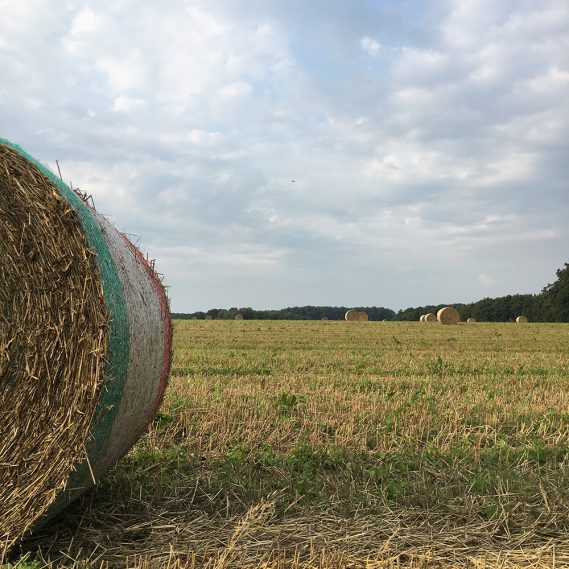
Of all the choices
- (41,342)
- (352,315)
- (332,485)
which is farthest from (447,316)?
(41,342)

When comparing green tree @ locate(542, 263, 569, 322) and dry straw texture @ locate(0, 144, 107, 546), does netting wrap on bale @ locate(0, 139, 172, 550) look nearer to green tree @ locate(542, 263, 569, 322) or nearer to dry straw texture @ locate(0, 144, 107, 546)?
dry straw texture @ locate(0, 144, 107, 546)

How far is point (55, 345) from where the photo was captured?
4.12m

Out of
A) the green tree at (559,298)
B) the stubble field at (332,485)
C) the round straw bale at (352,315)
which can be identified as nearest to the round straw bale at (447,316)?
the round straw bale at (352,315)

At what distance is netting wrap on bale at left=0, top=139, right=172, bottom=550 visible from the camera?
3.99 meters

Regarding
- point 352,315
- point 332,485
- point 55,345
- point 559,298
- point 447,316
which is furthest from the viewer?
point 559,298

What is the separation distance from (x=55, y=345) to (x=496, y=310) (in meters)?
78.5

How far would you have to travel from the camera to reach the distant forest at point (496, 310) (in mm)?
54750

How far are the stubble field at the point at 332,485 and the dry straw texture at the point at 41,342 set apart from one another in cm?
51

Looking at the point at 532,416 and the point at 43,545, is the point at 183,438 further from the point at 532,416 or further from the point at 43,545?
the point at 532,416

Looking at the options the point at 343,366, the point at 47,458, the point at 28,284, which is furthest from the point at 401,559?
the point at 343,366

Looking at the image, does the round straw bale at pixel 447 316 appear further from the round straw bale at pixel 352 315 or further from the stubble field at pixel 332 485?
the stubble field at pixel 332 485

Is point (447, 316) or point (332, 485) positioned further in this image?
point (447, 316)

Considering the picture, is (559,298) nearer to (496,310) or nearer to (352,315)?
(496,310)

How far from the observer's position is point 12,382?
4.21 metres
